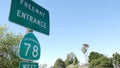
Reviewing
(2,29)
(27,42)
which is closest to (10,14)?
(27,42)

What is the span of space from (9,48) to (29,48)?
30.8 meters

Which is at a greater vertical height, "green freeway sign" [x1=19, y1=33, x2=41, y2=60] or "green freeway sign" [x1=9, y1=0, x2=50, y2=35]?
"green freeway sign" [x1=9, y1=0, x2=50, y2=35]

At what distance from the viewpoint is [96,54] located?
78.6 m

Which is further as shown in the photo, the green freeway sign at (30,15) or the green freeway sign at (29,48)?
the green freeway sign at (30,15)

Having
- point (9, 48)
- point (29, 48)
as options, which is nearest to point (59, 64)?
point (9, 48)

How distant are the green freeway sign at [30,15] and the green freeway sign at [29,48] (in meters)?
0.29

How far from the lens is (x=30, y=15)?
4.77m

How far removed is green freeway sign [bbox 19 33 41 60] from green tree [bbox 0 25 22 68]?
2840cm

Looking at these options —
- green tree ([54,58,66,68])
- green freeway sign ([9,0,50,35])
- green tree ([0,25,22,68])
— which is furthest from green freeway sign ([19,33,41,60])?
green tree ([54,58,66,68])

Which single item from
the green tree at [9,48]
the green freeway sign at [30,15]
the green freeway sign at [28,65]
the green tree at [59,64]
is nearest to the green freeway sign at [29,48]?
the green freeway sign at [28,65]

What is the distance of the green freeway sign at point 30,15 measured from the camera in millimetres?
4312

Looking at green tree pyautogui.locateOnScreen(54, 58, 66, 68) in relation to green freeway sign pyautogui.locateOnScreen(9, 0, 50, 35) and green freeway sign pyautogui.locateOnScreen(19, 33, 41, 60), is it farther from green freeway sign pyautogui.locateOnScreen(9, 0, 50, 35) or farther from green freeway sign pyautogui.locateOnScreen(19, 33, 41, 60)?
green freeway sign pyautogui.locateOnScreen(19, 33, 41, 60)

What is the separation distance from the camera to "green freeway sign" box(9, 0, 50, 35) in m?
4.31

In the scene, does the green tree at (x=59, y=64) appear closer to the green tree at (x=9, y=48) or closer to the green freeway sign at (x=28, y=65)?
the green tree at (x=9, y=48)
